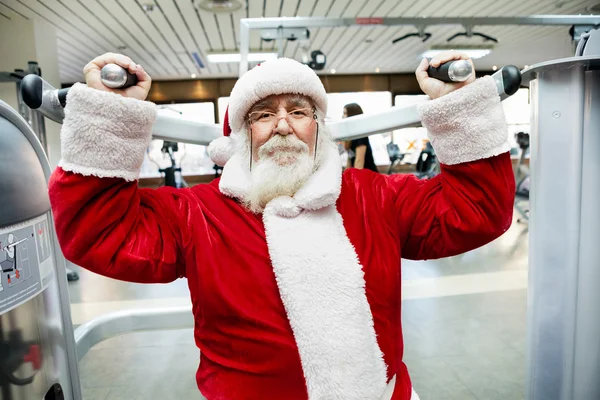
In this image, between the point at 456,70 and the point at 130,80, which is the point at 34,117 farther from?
the point at 456,70

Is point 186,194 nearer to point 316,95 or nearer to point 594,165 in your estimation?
point 316,95

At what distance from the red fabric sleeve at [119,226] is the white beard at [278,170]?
0.17 meters

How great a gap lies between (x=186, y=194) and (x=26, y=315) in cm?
44

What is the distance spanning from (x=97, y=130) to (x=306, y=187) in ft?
1.47

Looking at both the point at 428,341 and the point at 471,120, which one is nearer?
the point at 471,120

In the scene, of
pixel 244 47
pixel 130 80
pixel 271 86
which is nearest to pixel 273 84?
pixel 271 86

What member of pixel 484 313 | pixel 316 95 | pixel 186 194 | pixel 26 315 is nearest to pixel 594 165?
pixel 316 95

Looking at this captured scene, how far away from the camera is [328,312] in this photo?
2.74 ft

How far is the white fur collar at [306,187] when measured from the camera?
0.92 m

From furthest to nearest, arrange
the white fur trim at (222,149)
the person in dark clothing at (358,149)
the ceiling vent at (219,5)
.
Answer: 1. the ceiling vent at (219,5)
2. the person in dark clothing at (358,149)
3. the white fur trim at (222,149)

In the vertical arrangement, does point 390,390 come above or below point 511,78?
below

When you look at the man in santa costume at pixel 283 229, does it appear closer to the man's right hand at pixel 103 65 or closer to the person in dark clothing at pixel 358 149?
the man's right hand at pixel 103 65

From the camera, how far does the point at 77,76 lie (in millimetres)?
8578

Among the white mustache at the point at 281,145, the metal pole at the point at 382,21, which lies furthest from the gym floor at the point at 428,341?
the metal pole at the point at 382,21
